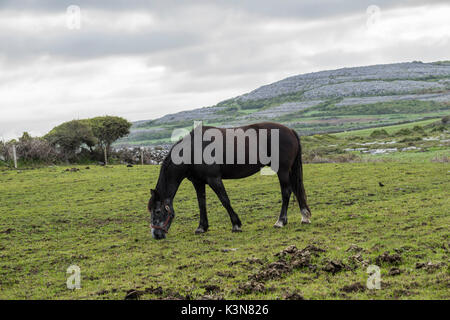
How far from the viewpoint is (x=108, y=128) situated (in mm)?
38938

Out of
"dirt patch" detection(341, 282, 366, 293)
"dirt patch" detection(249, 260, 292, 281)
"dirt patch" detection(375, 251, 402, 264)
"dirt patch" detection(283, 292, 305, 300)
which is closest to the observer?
"dirt patch" detection(283, 292, 305, 300)

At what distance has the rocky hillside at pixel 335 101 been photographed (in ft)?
327

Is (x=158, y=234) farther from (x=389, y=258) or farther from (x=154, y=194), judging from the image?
(x=389, y=258)

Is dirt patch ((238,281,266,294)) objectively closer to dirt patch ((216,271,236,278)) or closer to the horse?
dirt patch ((216,271,236,278))

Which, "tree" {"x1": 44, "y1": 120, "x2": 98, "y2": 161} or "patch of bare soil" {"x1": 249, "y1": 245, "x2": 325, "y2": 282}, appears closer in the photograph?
"patch of bare soil" {"x1": 249, "y1": 245, "x2": 325, "y2": 282}

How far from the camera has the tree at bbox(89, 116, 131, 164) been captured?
1496 inches

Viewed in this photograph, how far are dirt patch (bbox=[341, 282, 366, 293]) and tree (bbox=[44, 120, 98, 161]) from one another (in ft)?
98.5
